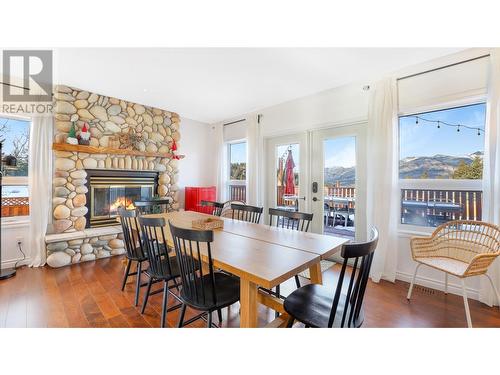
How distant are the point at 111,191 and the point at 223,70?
2.71 metres

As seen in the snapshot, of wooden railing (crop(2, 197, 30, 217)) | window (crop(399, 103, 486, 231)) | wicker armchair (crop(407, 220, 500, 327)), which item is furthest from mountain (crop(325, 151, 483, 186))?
wooden railing (crop(2, 197, 30, 217))

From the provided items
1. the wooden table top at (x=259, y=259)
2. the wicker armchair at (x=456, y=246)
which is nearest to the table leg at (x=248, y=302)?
the wooden table top at (x=259, y=259)

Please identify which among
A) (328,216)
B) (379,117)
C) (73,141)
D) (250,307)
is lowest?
(250,307)

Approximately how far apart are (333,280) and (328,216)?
3.38ft

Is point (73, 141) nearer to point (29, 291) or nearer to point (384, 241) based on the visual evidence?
point (29, 291)

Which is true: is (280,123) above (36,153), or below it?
above

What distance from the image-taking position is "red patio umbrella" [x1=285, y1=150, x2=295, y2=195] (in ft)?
12.6

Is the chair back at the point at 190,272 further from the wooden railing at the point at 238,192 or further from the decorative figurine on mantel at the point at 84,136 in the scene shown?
the wooden railing at the point at 238,192

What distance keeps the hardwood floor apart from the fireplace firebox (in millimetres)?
1107

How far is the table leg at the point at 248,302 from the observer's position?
1.29 m

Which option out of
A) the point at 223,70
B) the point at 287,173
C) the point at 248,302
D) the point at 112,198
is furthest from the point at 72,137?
the point at 248,302

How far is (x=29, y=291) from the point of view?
2.36 m
